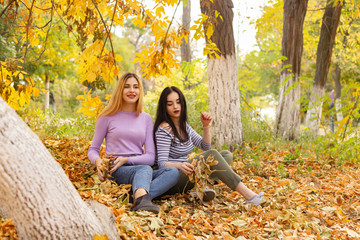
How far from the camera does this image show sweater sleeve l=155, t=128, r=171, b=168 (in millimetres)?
3783

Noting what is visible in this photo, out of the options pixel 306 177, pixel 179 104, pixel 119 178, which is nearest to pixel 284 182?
pixel 306 177

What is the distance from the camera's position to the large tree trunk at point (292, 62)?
7.89 metres

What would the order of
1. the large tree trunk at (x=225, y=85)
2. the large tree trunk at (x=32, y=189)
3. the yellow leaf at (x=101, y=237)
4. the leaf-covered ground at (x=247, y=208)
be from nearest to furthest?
the large tree trunk at (x=32, y=189) < the yellow leaf at (x=101, y=237) < the leaf-covered ground at (x=247, y=208) < the large tree trunk at (x=225, y=85)

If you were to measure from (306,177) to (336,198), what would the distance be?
1.16 m

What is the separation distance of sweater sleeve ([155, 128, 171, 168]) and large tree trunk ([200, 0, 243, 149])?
7.80 feet

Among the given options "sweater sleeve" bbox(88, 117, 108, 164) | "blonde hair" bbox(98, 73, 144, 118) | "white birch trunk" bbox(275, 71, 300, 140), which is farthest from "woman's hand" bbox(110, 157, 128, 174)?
"white birch trunk" bbox(275, 71, 300, 140)

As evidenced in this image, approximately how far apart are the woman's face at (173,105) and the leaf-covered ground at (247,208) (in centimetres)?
91

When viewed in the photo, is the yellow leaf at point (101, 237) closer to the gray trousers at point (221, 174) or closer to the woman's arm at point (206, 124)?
the gray trousers at point (221, 174)

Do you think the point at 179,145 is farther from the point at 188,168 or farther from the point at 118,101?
the point at 118,101

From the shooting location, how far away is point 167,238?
2654mm

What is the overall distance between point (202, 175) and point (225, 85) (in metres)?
→ 2.91

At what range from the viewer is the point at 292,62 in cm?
801

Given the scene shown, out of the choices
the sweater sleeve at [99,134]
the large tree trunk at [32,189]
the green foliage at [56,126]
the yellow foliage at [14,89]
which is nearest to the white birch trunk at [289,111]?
the green foliage at [56,126]

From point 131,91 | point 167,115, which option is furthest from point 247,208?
point 131,91
